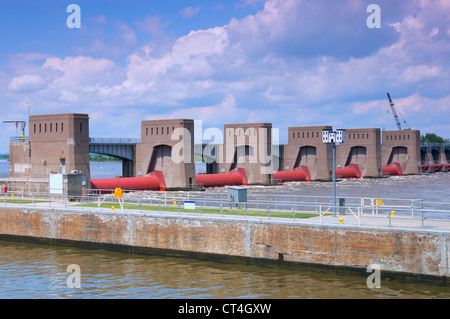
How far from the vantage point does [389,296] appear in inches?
890

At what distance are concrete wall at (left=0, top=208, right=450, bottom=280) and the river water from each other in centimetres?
66

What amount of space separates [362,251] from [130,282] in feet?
33.6

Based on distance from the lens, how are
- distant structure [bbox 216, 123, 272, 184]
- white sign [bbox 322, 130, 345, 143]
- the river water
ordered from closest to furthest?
1. the river water
2. white sign [bbox 322, 130, 345, 143]
3. distant structure [bbox 216, 123, 272, 184]

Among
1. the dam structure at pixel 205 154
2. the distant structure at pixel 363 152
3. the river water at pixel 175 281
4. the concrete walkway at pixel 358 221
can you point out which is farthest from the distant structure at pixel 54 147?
the distant structure at pixel 363 152

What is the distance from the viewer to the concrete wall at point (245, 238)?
24438 mm

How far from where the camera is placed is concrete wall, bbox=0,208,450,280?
80.2 ft

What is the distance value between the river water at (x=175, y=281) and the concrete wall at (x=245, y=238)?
663mm

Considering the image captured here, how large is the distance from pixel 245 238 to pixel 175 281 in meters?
4.72

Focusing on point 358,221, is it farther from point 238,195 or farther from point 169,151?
point 169,151

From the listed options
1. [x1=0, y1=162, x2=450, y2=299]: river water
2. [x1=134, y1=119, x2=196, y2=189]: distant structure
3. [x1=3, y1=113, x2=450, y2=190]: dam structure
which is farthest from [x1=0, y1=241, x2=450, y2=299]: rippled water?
[x1=134, y1=119, x2=196, y2=189]: distant structure

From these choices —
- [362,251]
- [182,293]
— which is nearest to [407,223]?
[362,251]

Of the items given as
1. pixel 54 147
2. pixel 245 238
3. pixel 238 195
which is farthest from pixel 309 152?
pixel 245 238

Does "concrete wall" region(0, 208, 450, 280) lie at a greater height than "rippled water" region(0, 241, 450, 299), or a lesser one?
greater

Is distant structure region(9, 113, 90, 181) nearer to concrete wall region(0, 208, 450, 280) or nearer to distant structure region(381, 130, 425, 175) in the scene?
concrete wall region(0, 208, 450, 280)
